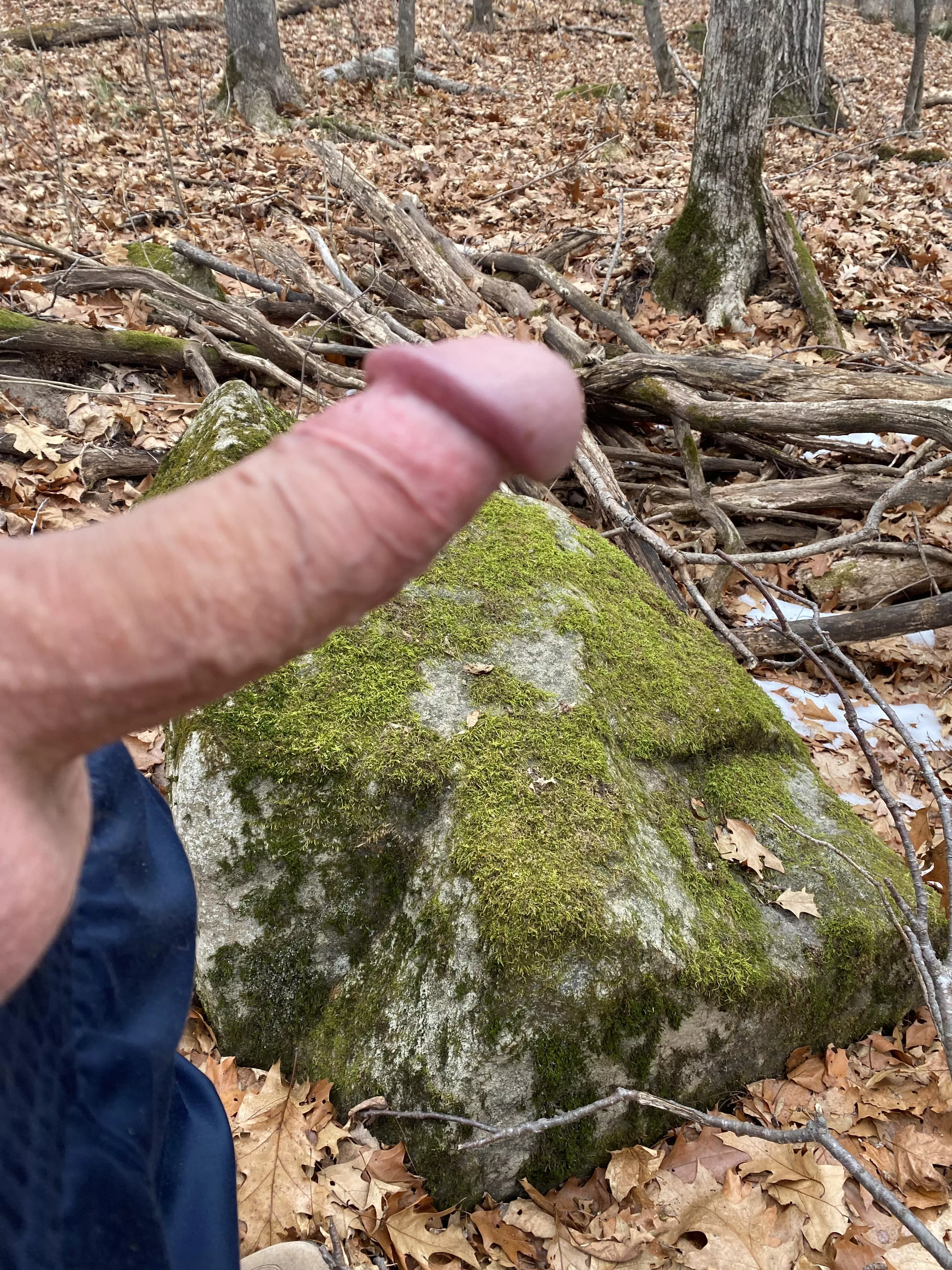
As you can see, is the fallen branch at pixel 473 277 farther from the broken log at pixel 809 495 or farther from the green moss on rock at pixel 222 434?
the green moss on rock at pixel 222 434

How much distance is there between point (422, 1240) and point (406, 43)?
46.7 feet

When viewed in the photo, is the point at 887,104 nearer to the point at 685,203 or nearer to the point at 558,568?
the point at 685,203

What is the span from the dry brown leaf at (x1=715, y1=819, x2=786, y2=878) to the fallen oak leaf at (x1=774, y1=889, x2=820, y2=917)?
3.4 inches

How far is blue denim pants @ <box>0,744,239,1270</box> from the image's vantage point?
0.96 metres

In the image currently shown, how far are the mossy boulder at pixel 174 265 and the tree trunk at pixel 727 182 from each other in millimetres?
3552

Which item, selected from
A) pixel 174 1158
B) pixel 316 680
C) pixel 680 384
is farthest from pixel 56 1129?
pixel 680 384

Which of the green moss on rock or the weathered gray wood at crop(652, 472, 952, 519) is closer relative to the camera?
the green moss on rock

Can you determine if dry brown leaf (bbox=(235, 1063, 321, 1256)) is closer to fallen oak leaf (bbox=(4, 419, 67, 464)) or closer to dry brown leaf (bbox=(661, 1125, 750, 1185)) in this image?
dry brown leaf (bbox=(661, 1125, 750, 1185))

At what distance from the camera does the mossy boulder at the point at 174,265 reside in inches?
228

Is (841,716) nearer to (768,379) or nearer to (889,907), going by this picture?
(768,379)

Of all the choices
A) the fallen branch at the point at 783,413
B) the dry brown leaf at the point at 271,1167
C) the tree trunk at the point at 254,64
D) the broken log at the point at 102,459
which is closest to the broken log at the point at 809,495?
the fallen branch at the point at 783,413

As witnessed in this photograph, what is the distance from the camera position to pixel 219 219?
751 centimetres

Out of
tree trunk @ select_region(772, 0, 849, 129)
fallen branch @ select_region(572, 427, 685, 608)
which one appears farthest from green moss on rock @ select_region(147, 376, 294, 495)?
tree trunk @ select_region(772, 0, 849, 129)

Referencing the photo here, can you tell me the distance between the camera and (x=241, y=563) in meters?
0.41
